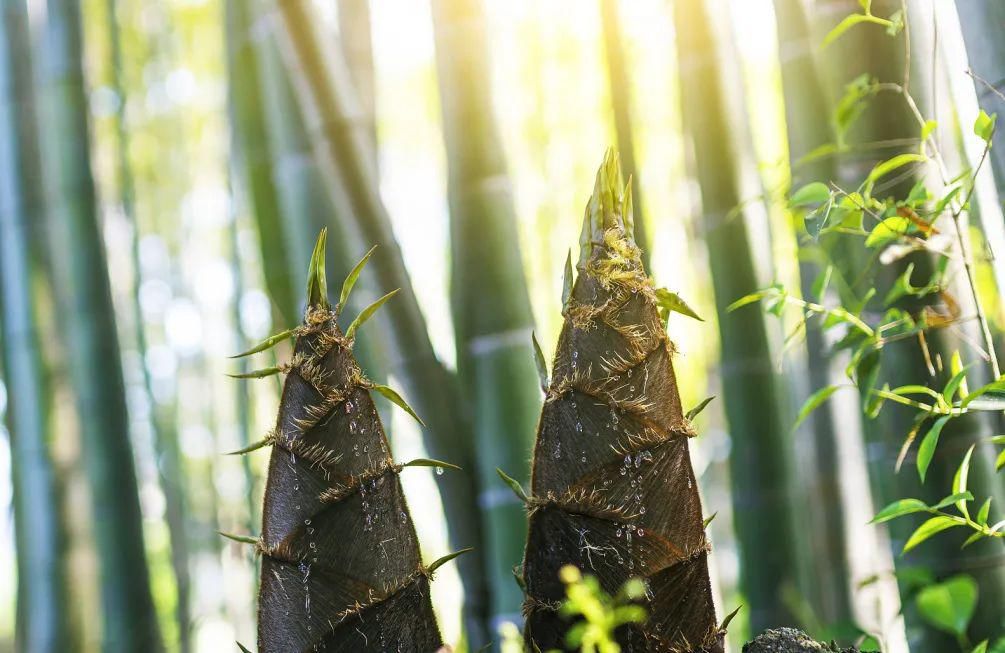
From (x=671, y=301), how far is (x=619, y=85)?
1108 mm

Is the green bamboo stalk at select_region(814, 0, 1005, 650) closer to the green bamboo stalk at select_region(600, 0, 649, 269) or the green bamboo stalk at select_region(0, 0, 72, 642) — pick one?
the green bamboo stalk at select_region(600, 0, 649, 269)

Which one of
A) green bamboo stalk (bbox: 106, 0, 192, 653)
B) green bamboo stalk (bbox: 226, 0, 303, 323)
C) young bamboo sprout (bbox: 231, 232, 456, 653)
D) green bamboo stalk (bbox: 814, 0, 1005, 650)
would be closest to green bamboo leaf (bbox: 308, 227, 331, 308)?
young bamboo sprout (bbox: 231, 232, 456, 653)

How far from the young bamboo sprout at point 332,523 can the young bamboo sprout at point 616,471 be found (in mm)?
95

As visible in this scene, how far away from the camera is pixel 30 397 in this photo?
6.91ft

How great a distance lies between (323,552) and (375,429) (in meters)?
0.10

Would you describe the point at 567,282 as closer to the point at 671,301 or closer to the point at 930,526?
the point at 671,301

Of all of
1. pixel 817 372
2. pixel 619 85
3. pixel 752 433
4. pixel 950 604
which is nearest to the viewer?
pixel 950 604

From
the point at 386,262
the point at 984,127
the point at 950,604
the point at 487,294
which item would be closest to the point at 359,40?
the point at 386,262

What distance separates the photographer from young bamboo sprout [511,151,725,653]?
65 cm

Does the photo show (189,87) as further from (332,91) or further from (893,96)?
(893,96)

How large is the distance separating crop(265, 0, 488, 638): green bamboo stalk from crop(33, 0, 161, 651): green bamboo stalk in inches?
32.5

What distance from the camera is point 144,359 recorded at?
159 inches

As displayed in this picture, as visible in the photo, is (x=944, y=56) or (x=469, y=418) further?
(x=469, y=418)

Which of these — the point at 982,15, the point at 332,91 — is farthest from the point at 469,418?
the point at 982,15
